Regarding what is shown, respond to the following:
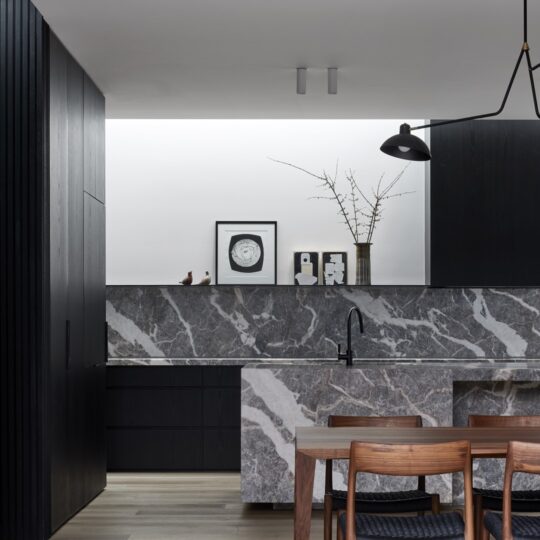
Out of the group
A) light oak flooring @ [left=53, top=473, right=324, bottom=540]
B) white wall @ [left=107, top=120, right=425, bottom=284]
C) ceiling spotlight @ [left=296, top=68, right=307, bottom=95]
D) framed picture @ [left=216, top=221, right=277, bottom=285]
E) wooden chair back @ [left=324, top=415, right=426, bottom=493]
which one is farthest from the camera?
white wall @ [left=107, top=120, right=425, bottom=284]

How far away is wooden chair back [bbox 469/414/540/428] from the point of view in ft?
12.7

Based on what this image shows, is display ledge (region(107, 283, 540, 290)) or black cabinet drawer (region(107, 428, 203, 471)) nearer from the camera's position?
black cabinet drawer (region(107, 428, 203, 471))

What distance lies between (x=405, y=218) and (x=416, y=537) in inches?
171

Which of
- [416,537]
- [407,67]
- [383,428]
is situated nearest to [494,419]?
[383,428]

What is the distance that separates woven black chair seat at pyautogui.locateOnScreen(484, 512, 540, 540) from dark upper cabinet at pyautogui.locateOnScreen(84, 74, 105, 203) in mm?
3110

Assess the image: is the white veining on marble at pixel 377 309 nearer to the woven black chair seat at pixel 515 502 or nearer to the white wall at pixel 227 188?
the white wall at pixel 227 188

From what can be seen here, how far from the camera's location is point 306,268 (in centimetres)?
682

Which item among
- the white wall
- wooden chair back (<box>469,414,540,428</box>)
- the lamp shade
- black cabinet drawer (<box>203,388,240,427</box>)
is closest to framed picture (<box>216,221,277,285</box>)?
the white wall

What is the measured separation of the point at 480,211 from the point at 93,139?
301 cm

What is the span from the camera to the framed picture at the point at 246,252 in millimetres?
6883

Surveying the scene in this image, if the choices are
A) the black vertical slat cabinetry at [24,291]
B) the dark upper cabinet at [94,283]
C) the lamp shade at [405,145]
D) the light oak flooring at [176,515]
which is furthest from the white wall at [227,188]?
the lamp shade at [405,145]

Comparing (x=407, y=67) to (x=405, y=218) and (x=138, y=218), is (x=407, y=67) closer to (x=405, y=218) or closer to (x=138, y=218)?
(x=405, y=218)

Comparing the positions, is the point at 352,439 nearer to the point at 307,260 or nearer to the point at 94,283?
the point at 94,283

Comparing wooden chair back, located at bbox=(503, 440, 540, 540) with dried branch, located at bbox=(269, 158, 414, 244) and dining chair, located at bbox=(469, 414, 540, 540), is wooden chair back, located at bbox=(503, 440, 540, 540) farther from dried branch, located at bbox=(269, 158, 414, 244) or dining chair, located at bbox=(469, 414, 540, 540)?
dried branch, located at bbox=(269, 158, 414, 244)
